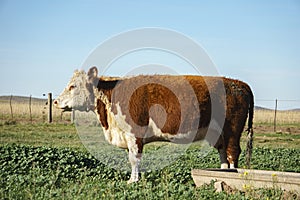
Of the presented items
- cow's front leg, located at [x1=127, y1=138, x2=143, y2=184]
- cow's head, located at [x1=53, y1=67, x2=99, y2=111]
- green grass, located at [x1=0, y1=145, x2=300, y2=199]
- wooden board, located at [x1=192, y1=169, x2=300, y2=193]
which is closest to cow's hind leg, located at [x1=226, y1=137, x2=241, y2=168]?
green grass, located at [x1=0, y1=145, x2=300, y2=199]

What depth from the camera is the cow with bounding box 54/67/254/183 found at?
1038 centimetres

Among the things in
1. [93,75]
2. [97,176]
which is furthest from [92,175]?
[93,75]

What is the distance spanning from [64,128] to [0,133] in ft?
13.8

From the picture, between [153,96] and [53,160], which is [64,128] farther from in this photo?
[153,96]

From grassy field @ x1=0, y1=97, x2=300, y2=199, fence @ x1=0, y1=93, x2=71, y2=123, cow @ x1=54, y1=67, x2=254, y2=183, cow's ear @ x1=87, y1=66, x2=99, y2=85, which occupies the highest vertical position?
cow's ear @ x1=87, y1=66, x2=99, y2=85

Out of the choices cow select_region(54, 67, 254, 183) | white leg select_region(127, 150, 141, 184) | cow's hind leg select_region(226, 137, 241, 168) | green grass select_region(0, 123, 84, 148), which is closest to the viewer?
white leg select_region(127, 150, 141, 184)

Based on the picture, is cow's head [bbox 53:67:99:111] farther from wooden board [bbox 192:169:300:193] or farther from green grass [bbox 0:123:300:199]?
wooden board [bbox 192:169:300:193]

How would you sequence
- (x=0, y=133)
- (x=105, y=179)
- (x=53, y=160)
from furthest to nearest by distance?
(x=0, y=133)
(x=53, y=160)
(x=105, y=179)

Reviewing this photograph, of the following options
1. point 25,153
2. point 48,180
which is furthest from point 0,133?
point 48,180

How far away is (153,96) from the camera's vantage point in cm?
1047

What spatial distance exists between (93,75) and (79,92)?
51 cm

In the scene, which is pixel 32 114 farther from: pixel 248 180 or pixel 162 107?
pixel 248 180

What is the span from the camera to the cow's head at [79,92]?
35.7ft

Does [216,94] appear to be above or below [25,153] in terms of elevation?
above
